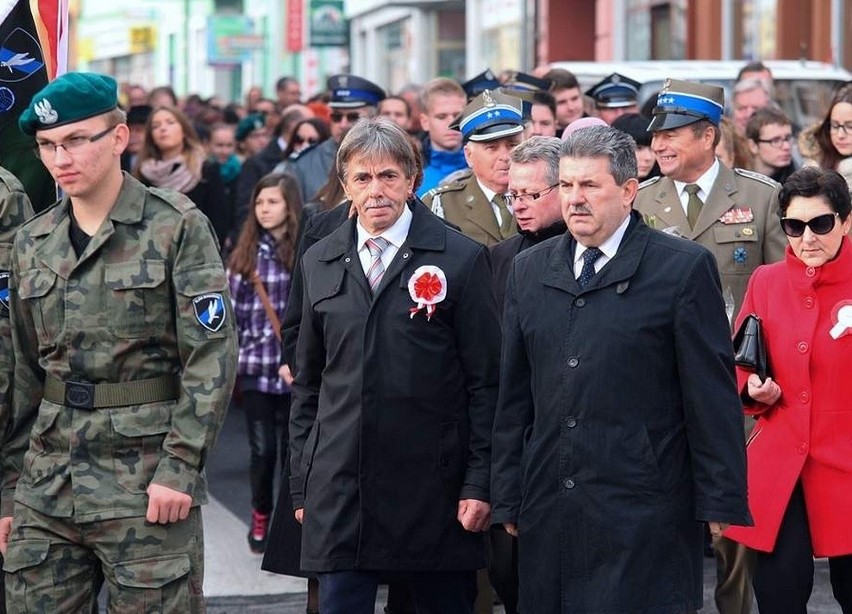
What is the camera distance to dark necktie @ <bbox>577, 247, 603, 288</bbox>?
5262 millimetres

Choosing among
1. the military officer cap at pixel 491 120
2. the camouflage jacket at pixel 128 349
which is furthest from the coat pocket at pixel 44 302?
the military officer cap at pixel 491 120

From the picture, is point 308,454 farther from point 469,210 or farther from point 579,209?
point 469,210

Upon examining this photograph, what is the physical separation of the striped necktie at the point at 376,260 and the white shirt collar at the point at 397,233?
0.6 inches

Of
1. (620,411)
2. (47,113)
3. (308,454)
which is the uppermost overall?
(47,113)

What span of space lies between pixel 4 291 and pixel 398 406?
1.28m

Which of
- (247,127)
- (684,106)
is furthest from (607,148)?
(247,127)

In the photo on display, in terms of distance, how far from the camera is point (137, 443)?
525cm

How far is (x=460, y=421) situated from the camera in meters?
5.73

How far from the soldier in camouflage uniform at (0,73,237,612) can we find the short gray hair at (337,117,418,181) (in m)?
0.61

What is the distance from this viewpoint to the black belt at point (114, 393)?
5246 millimetres

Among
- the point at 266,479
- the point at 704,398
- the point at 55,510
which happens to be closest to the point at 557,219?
the point at 704,398

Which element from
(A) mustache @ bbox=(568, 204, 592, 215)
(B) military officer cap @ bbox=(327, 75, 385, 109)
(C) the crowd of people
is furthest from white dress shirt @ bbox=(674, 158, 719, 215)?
(B) military officer cap @ bbox=(327, 75, 385, 109)

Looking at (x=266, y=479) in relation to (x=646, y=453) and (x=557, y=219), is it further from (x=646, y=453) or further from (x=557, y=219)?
(x=646, y=453)

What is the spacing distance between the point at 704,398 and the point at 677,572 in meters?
0.49
